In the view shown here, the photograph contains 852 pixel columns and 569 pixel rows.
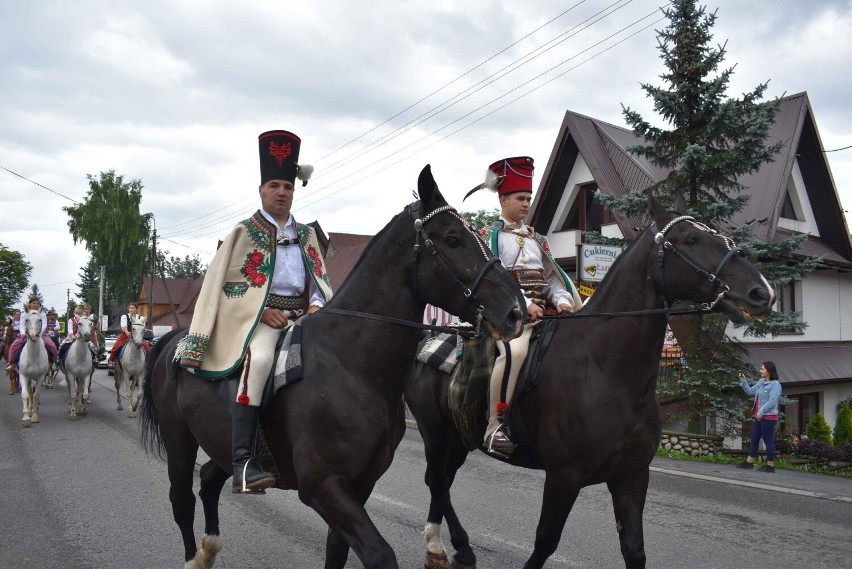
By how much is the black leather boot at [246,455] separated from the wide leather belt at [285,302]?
711 millimetres

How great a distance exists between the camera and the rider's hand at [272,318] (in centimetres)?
397

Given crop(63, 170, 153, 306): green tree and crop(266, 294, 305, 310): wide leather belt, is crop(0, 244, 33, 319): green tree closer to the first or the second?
crop(63, 170, 153, 306): green tree

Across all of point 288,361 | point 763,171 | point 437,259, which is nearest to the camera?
point 437,259

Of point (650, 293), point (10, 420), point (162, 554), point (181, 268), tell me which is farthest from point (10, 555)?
point (181, 268)

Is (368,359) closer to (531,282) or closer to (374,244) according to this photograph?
(374,244)

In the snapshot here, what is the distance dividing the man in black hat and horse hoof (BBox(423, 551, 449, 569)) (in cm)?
202

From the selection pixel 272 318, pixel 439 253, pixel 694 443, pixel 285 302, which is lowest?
pixel 694 443

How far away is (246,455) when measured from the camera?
3596 millimetres

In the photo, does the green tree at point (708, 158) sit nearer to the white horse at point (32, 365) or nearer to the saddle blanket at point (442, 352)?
the saddle blanket at point (442, 352)

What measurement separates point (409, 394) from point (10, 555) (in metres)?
3.42

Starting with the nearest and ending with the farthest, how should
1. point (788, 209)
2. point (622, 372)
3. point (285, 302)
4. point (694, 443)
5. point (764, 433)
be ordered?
point (285, 302) → point (622, 372) → point (764, 433) → point (694, 443) → point (788, 209)

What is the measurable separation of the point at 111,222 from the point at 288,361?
55.0 m

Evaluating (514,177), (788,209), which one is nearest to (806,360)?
(788,209)

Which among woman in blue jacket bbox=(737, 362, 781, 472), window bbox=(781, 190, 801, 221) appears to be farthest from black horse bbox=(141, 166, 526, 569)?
window bbox=(781, 190, 801, 221)
